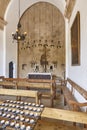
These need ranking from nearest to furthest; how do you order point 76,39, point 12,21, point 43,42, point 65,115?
point 65,115
point 76,39
point 12,21
point 43,42

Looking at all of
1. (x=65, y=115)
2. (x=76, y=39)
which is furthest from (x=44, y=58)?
(x=65, y=115)

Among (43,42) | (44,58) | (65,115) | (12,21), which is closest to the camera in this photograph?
(65,115)

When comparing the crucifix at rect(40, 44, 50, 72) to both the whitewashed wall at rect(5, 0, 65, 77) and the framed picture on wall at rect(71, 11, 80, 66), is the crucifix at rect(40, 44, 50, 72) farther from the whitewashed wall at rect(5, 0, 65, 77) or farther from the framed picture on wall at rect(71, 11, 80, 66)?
the framed picture on wall at rect(71, 11, 80, 66)

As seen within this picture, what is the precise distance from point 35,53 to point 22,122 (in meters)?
9.03

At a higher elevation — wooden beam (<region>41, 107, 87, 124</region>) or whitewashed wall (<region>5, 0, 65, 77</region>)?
whitewashed wall (<region>5, 0, 65, 77</region>)

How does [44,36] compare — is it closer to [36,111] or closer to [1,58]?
[1,58]

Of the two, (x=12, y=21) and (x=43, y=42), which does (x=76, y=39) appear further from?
(x=12, y=21)

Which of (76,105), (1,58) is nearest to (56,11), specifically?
(1,58)

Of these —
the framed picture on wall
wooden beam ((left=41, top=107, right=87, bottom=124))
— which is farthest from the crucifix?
wooden beam ((left=41, top=107, right=87, bottom=124))

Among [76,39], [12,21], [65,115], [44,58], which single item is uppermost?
[12,21]

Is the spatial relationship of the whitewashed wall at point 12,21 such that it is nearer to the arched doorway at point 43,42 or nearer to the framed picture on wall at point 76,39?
the arched doorway at point 43,42

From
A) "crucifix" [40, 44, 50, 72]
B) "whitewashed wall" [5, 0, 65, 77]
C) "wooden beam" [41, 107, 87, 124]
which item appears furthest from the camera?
"crucifix" [40, 44, 50, 72]

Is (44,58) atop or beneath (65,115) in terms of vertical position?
atop

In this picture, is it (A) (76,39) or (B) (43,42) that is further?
(B) (43,42)
